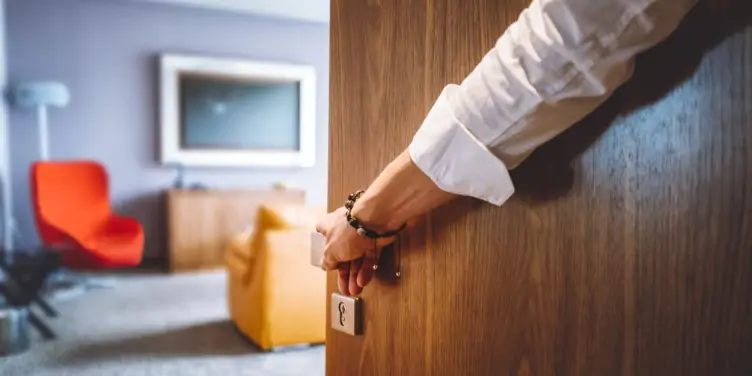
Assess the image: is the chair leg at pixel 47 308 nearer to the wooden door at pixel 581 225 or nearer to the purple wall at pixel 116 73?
the purple wall at pixel 116 73

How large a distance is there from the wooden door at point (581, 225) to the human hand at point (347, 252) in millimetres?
37

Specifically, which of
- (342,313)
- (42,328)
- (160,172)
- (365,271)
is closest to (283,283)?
(42,328)

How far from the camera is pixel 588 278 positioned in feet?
2.07

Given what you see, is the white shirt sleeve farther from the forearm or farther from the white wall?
the white wall

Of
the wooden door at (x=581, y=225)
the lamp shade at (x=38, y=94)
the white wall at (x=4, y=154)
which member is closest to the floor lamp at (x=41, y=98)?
the lamp shade at (x=38, y=94)

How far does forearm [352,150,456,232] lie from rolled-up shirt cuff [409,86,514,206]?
0.03 metres

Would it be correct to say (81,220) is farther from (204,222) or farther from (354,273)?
(354,273)

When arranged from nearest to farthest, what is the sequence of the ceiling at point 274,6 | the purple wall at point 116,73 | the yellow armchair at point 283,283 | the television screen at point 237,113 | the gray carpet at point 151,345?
the gray carpet at point 151,345 < the yellow armchair at point 283,283 < the purple wall at point 116,73 < the ceiling at point 274,6 < the television screen at point 237,113

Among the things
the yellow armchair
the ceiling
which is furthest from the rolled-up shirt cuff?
the ceiling

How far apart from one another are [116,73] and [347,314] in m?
5.10

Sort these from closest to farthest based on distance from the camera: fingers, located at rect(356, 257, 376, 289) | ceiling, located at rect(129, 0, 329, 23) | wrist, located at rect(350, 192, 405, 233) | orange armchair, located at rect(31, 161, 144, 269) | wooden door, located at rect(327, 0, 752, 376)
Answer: wooden door, located at rect(327, 0, 752, 376), wrist, located at rect(350, 192, 405, 233), fingers, located at rect(356, 257, 376, 289), orange armchair, located at rect(31, 161, 144, 269), ceiling, located at rect(129, 0, 329, 23)

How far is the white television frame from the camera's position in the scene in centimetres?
546

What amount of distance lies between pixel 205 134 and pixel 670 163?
18.0 ft

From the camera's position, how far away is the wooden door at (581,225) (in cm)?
51
